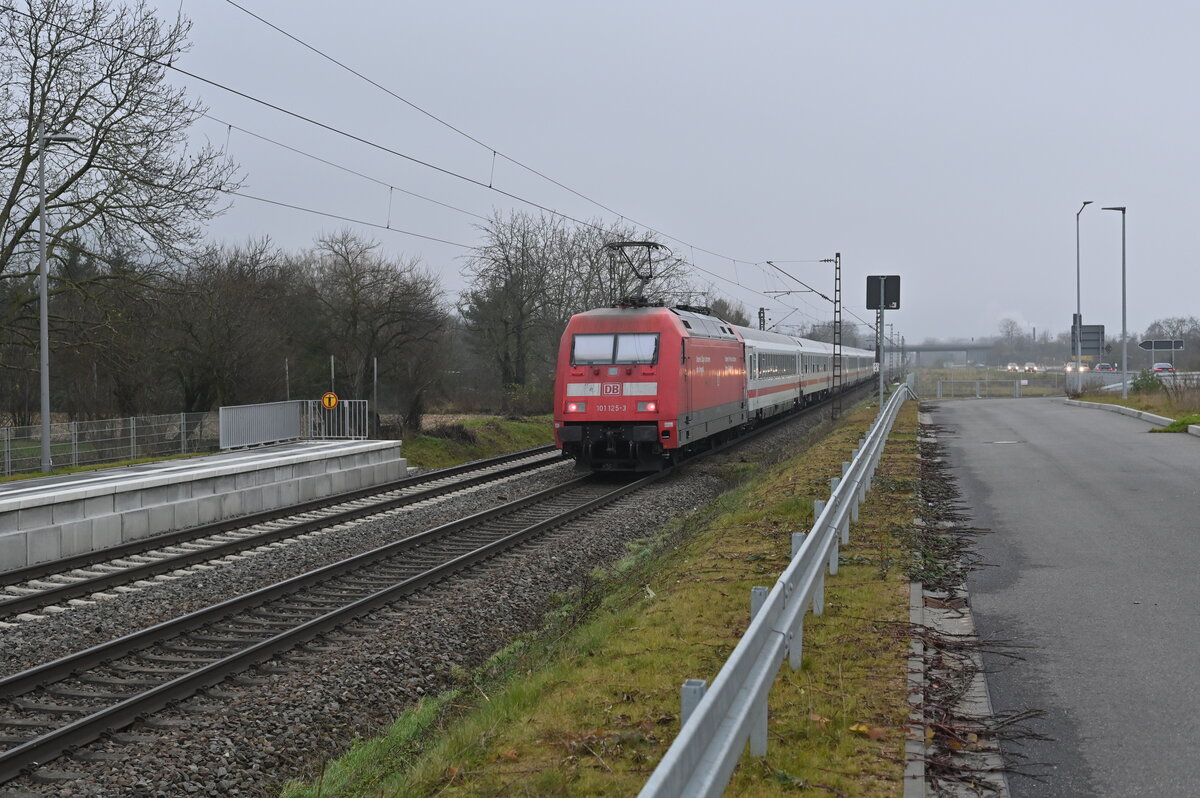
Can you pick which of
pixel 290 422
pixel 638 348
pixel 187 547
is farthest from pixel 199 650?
pixel 290 422

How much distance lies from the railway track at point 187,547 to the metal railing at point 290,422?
6.42 m

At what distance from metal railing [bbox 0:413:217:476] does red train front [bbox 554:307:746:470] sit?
9652mm

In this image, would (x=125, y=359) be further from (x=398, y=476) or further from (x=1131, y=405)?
(x=1131, y=405)

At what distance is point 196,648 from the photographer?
908cm

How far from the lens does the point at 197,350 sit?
1217 inches

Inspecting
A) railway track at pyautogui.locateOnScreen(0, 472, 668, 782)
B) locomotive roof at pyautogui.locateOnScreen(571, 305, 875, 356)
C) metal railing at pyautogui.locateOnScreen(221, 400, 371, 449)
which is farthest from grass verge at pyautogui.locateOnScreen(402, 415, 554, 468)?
railway track at pyautogui.locateOnScreen(0, 472, 668, 782)

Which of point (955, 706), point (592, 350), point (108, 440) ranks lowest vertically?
point (955, 706)

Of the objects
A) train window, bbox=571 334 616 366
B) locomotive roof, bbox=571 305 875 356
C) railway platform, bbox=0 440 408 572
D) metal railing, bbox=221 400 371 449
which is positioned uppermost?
locomotive roof, bbox=571 305 875 356

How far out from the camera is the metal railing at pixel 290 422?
25609 millimetres

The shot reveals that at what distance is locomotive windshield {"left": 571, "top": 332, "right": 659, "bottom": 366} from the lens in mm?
20859

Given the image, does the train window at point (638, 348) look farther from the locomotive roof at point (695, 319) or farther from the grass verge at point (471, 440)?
the grass verge at point (471, 440)

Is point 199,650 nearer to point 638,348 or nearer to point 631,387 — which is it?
point 631,387

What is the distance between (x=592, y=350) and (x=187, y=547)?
9.41m

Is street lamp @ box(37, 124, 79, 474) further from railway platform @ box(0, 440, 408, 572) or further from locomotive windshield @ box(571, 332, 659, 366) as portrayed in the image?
locomotive windshield @ box(571, 332, 659, 366)
